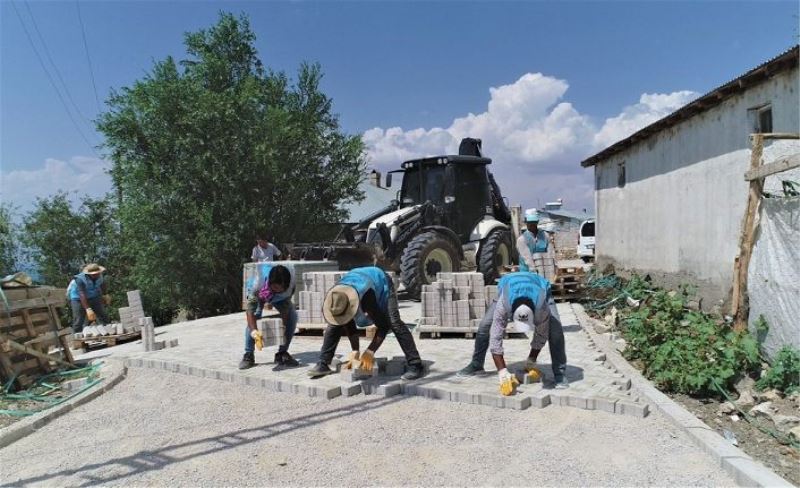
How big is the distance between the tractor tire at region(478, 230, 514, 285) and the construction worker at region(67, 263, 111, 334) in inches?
305

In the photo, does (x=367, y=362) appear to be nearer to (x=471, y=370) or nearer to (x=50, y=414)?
(x=471, y=370)

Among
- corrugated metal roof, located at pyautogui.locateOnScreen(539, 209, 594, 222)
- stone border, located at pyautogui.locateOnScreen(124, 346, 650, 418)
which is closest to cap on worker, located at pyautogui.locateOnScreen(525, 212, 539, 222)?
stone border, located at pyautogui.locateOnScreen(124, 346, 650, 418)

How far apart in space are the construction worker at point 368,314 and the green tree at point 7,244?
20.2 metres

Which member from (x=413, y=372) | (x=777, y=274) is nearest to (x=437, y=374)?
(x=413, y=372)

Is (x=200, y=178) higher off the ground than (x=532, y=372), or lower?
higher

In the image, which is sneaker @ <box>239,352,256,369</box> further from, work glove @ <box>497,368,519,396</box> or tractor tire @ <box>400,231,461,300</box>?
tractor tire @ <box>400,231,461,300</box>

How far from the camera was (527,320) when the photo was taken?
4.98 metres

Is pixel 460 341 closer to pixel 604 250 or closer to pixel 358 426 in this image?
pixel 358 426

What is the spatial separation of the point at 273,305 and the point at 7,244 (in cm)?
1970

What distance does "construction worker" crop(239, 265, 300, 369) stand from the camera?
6.34m

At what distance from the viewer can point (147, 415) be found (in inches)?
206

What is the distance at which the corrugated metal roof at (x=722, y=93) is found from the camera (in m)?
6.62

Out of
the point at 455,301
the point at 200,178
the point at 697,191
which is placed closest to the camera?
the point at 455,301

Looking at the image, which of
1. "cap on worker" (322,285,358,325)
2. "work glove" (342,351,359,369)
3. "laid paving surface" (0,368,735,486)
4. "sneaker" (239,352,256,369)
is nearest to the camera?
"laid paving surface" (0,368,735,486)
